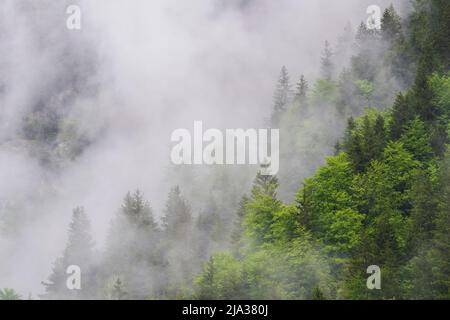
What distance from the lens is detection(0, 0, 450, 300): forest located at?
186ft

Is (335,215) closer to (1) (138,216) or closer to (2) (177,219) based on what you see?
(2) (177,219)

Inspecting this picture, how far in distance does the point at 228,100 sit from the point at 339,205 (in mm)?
122711

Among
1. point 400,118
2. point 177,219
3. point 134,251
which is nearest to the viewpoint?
point 400,118

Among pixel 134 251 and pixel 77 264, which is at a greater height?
Answer: pixel 134 251

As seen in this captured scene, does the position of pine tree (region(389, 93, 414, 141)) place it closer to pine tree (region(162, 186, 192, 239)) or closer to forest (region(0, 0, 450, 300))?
forest (region(0, 0, 450, 300))

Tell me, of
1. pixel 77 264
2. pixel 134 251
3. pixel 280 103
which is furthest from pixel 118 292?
pixel 280 103

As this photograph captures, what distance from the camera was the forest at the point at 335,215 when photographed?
2233 inches

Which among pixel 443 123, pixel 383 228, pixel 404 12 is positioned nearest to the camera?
pixel 383 228

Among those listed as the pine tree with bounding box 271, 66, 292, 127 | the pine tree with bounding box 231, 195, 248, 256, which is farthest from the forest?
the pine tree with bounding box 271, 66, 292, 127

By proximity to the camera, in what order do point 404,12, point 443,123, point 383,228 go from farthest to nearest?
point 404,12, point 443,123, point 383,228

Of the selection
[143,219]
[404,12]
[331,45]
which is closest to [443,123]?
[143,219]

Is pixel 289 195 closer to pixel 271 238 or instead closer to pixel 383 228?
pixel 271 238

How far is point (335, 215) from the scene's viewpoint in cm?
6400

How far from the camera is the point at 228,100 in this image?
613ft
